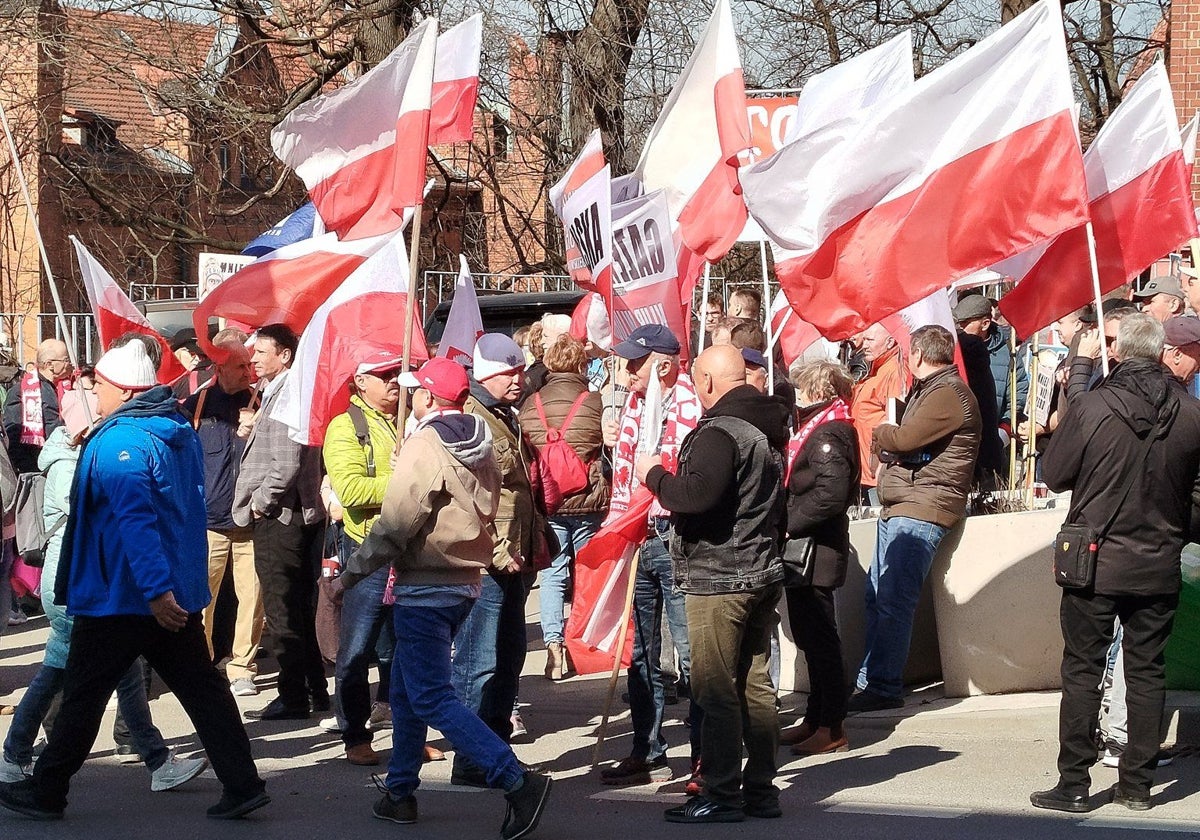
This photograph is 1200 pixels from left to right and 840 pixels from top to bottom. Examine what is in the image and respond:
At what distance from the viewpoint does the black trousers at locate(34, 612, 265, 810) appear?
6.02 metres

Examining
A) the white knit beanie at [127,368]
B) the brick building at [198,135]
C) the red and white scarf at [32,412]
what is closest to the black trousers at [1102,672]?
the white knit beanie at [127,368]

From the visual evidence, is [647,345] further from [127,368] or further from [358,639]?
[127,368]

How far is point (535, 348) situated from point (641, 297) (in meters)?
2.02

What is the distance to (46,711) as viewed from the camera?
661cm

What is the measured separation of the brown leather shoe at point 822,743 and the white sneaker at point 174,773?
2.64 meters

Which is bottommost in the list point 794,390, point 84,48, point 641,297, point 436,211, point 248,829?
point 248,829

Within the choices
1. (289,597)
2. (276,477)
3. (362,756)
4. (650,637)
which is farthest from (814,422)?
(289,597)

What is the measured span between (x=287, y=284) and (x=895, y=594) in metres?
3.39

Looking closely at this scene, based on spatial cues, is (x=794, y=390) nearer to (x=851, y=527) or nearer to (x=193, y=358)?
(x=851, y=527)

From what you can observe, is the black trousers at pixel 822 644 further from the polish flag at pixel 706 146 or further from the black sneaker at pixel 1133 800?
the polish flag at pixel 706 146

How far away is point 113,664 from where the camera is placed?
605 centimetres

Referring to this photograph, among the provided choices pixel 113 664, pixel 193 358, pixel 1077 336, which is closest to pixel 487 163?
pixel 193 358

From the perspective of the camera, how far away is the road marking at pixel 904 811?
617 centimetres

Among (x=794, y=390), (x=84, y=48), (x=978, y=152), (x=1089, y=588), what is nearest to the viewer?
(x=1089, y=588)
